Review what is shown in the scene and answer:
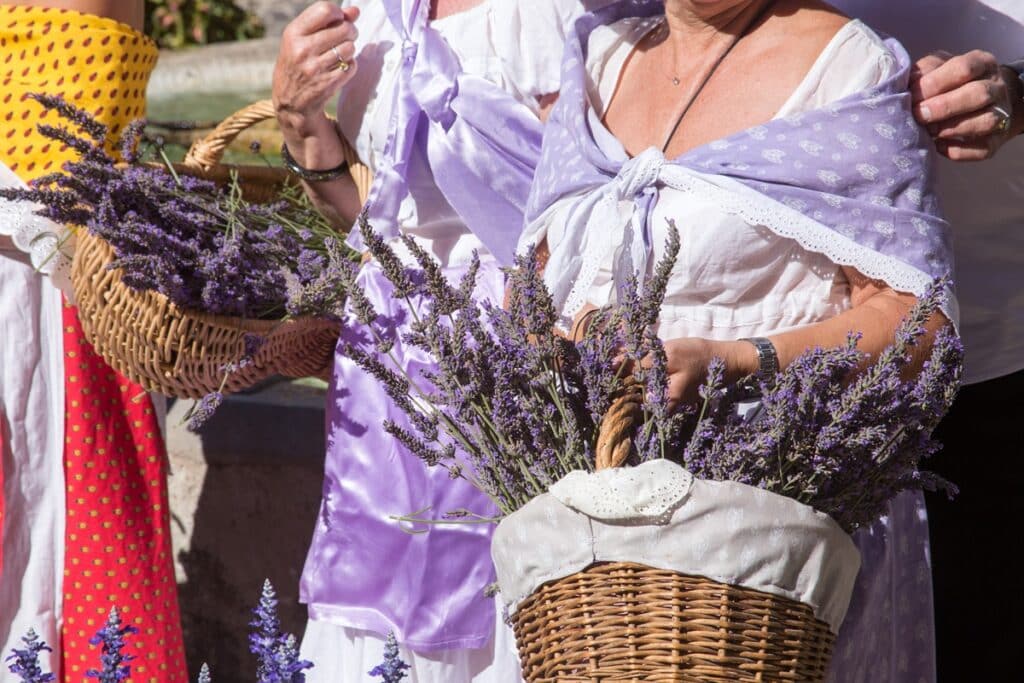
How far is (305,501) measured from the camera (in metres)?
3.44

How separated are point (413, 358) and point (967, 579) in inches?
50.2

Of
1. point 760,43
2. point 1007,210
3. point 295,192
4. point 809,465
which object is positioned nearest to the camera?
point 809,465

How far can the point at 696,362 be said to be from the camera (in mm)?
1674

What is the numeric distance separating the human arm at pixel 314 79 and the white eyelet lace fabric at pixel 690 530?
1.21m

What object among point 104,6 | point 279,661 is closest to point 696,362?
point 279,661

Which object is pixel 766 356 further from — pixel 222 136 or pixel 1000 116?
pixel 222 136

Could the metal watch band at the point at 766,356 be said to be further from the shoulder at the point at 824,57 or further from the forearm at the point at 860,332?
the shoulder at the point at 824,57

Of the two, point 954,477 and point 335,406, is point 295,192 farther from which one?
point 954,477

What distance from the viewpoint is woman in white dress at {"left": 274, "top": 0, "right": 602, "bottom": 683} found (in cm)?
237

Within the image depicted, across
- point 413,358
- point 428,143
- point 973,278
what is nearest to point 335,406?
point 413,358

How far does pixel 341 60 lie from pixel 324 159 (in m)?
0.23

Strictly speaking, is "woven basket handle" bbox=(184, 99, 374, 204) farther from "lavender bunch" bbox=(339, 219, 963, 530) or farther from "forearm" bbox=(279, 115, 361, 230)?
"lavender bunch" bbox=(339, 219, 963, 530)

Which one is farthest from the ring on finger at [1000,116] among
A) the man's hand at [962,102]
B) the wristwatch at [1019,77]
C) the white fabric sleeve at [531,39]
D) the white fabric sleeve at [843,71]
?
the white fabric sleeve at [531,39]

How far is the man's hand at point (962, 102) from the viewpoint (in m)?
1.94
